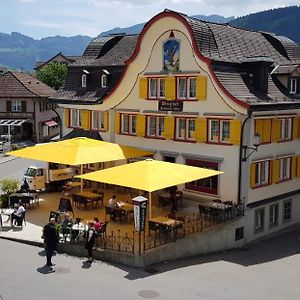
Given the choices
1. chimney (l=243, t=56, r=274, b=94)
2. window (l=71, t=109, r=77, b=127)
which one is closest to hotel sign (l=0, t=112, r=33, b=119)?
window (l=71, t=109, r=77, b=127)

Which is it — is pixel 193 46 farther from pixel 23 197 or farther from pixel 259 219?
pixel 23 197

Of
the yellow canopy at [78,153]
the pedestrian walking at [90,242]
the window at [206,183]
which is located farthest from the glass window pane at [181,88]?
the pedestrian walking at [90,242]

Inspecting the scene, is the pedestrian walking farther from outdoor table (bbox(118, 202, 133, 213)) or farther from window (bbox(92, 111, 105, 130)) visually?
window (bbox(92, 111, 105, 130))

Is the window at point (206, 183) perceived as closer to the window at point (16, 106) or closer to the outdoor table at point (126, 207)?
the outdoor table at point (126, 207)

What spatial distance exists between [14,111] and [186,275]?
4485 centimetres

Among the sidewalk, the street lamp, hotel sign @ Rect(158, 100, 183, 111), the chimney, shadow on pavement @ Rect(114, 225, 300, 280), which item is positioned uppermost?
the chimney

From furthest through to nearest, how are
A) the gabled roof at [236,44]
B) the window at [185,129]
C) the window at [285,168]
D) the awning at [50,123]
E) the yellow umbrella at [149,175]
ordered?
the awning at [50,123] < the window at [285,168] < the window at [185,129] < the gabled roof at [236,44] < the yellow umbrella at [149,175]

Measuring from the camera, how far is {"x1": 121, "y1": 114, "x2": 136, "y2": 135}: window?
31.1m

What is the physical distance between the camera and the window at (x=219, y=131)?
26.1 meters

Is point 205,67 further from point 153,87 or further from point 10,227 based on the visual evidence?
point 10,227

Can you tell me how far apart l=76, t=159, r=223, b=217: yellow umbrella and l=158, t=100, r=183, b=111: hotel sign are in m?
5.57

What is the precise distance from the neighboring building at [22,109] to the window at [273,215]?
36.6 meters

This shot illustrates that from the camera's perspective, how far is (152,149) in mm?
29703

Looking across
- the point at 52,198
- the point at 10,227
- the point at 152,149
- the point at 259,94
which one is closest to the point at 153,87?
the point at 152,149
